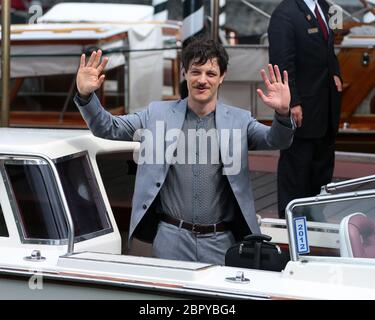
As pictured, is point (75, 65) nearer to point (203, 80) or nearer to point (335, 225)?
point (203, 80)

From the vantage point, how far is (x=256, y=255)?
406cm

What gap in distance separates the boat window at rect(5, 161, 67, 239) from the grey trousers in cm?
42

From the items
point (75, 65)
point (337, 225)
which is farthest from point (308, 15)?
point (75, 65)

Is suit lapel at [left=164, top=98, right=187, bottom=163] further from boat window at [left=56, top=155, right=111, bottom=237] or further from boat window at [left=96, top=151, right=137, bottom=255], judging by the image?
boat window at [left=96, top=151, right=137, bottom=255]

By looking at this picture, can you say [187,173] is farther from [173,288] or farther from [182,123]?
[173,288]

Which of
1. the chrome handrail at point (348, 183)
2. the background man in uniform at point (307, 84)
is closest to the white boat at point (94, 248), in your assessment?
the chrome handrail at point (348, 183)

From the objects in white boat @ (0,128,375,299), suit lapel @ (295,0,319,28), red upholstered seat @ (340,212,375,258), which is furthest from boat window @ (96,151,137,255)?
suit lapel @ (295,0,319,28)

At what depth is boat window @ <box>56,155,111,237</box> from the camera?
4266 millimetres

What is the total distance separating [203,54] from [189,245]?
81 cm

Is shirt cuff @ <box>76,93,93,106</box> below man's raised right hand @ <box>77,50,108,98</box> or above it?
below

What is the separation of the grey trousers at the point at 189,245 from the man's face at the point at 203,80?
1.85ft

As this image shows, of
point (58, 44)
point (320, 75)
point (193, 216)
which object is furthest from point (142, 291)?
point (58, 44)
